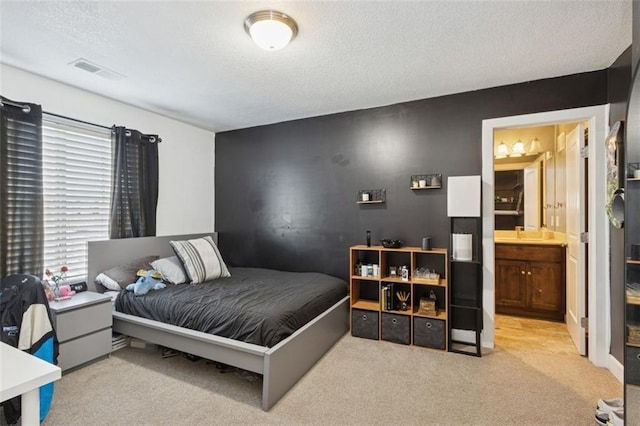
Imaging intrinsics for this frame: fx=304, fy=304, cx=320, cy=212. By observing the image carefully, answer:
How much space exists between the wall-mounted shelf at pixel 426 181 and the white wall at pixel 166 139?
2963mm

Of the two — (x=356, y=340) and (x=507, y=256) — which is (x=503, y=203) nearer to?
(x=507, y=256)

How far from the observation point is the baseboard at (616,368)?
7.80 feet

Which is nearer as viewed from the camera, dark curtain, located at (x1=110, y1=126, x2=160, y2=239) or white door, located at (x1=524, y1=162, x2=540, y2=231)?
dark curtain, located at (x1=110, y1=126, x2=160, y2=239)

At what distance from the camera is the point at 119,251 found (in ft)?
10.8

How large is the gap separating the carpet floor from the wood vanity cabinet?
962 millimetres

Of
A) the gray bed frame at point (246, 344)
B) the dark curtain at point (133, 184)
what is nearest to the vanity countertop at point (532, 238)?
the gray bed frame at point (246, 344)

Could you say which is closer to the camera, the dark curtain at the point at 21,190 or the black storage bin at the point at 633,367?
the black storage bin at the point at 633,367

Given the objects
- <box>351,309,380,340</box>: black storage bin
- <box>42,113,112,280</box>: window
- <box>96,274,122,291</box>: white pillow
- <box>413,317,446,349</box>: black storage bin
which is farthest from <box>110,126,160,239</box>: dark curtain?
<box>413,317,446,349</box>: black storage bin

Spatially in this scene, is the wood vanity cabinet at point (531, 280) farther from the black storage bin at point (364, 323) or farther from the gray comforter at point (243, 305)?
the gray comforter at point (243, 305)

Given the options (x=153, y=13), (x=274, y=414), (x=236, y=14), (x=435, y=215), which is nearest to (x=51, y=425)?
(x=274, y=414)

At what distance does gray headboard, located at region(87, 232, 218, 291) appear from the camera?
3.07 meters

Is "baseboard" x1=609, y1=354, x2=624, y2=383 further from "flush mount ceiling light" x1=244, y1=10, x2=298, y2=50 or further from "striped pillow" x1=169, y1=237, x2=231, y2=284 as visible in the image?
"striped pillow" x1=169, y1=237, x2=231, y2=284

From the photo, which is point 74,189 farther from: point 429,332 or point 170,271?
point 429,332

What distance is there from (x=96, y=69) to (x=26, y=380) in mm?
2584
